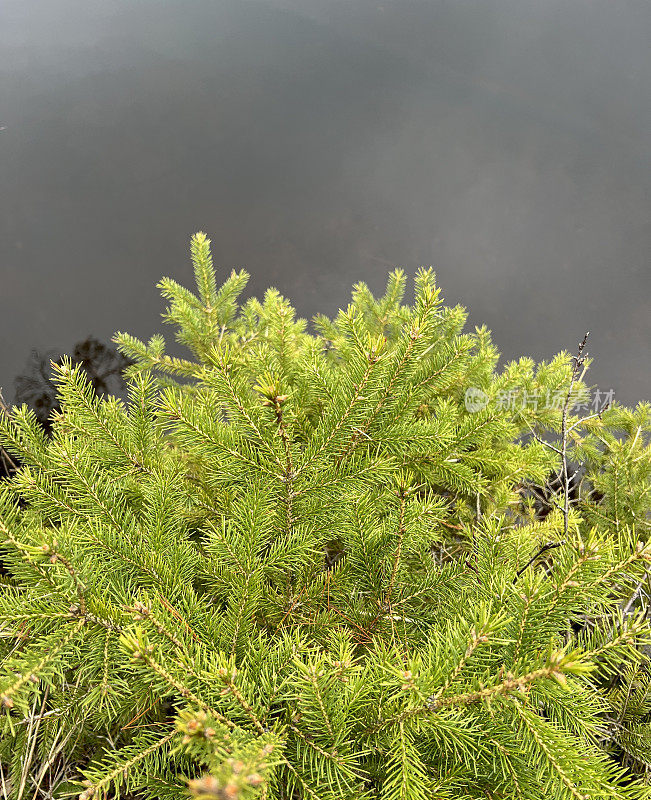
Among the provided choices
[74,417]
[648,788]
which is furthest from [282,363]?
[648,788]

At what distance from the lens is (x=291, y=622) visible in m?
0.55

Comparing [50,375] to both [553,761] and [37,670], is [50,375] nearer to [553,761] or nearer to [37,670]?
[37,670]

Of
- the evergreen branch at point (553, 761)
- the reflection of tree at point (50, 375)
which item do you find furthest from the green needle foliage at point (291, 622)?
the reflection of tree at point (50, 375)

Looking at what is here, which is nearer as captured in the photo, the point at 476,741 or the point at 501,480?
the point at 476,741

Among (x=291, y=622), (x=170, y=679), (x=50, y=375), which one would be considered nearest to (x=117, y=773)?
(x=170, y=679)

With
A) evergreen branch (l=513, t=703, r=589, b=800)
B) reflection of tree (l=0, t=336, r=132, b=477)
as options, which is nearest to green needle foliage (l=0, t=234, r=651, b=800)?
evergreen branch (l=513, t=703, r=589, b=800)

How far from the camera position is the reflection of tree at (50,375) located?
1.90 m

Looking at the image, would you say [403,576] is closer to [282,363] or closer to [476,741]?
[476,741]

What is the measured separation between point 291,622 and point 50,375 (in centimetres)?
174

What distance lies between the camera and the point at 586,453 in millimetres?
1729

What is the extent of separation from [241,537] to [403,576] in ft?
0.71

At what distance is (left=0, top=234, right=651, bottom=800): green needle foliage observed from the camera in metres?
0.35

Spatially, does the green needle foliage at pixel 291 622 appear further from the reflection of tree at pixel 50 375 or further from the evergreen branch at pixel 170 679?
the reflection of tree at pixel 50 375

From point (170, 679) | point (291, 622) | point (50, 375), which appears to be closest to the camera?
point (170, 679)
